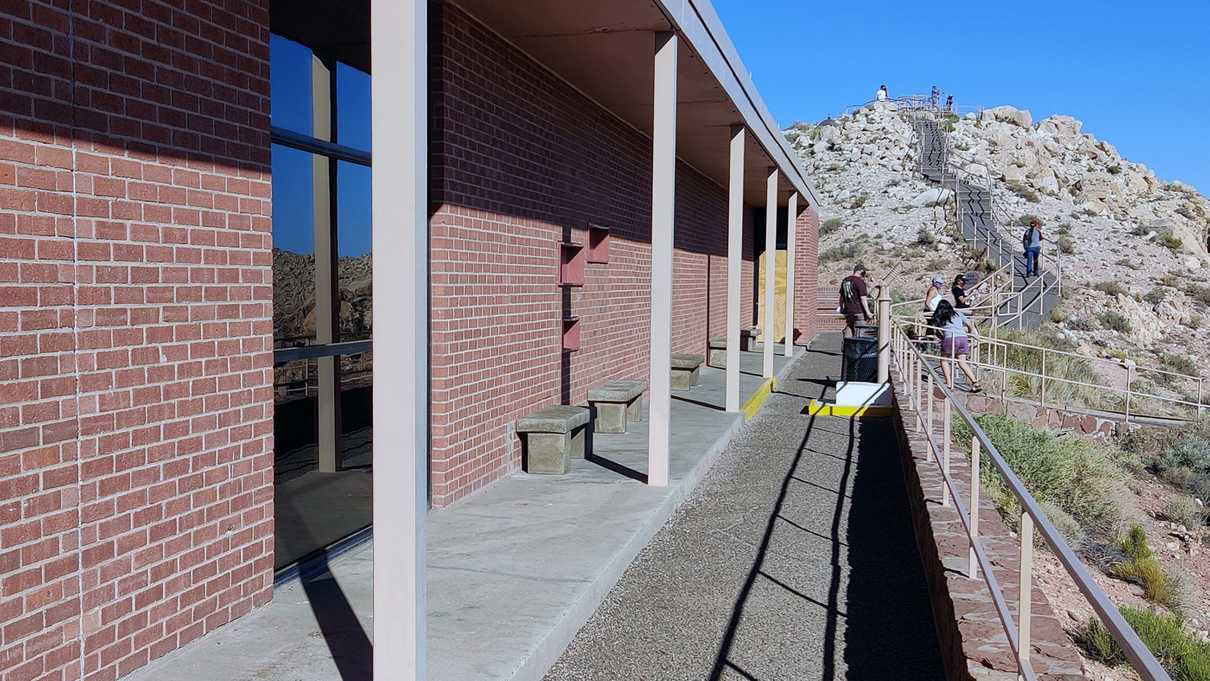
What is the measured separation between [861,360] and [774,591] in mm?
8892

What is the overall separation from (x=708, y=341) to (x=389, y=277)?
15.8 meters

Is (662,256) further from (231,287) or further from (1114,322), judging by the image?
(1114,322)

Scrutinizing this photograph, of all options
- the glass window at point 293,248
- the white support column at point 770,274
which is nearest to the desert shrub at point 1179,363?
the white support column at point 770,274

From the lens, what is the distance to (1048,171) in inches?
2896

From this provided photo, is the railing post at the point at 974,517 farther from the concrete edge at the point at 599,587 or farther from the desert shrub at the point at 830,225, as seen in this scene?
the desert shrub at the point at 830,225

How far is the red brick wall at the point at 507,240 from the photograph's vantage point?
23.2 feet

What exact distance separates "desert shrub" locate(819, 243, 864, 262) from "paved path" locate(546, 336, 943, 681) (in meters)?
41.3

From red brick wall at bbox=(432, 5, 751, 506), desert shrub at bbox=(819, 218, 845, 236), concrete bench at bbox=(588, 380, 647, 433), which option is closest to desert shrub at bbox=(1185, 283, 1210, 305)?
desert shrub at bbox=(819, 218, 845, 236)

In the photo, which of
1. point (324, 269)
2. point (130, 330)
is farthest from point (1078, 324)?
point (130, 330)

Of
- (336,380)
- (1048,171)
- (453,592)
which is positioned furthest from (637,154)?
(1048,171)

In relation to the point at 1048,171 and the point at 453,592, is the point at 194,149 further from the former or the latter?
the point at 1048,171

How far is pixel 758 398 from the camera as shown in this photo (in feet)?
45.4

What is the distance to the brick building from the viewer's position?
3.56 meters

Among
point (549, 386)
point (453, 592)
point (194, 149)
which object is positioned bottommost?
point (453, 592)
